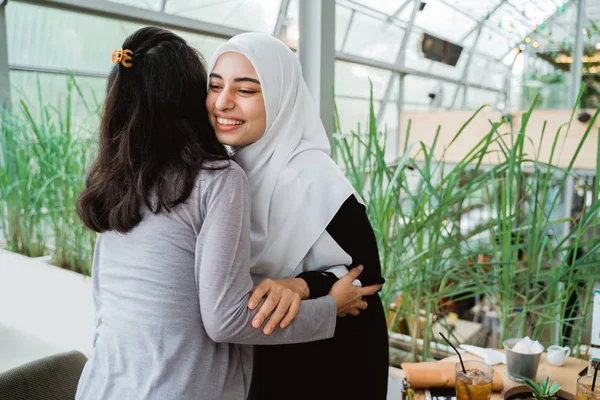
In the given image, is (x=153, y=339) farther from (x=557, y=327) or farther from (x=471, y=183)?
(x=557, y=327)

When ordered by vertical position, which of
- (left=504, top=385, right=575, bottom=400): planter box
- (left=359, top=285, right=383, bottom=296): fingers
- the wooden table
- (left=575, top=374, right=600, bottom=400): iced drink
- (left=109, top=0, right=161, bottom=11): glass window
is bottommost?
the wooden table

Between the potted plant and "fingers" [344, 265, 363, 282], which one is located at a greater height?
"fingers" [344, 265, 363, 282]

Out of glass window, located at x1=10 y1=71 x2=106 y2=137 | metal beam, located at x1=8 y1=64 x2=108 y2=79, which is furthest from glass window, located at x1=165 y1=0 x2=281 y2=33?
glass window, located at x1=10 y1=71 x2=106 y2=137

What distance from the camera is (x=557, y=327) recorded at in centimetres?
187

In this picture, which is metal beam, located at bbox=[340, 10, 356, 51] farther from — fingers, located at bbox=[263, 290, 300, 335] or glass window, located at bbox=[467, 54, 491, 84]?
fingers, located at bbox=[263, 290, 300, 335]

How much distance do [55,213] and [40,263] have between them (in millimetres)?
210

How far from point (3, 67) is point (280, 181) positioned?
121cm

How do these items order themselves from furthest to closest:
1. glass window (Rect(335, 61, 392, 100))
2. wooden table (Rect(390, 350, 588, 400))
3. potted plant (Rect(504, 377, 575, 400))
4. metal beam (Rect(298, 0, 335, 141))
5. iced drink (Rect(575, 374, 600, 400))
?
glass window (Rect(335, 61, 392, 100))
metal beam (Rect(298, 0, 335, 141))
wooden table (Rect(390, 350, 588, 400))
potted plant (Rect(504, 377, 575, 400))
iced drink (Rect(575, 374, 600, 400))

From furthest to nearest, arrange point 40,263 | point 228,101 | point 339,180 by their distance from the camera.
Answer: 1. point 40,263
2. point 339,180
3. point 228,101

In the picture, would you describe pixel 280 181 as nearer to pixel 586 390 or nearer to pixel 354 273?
pixel 354 273

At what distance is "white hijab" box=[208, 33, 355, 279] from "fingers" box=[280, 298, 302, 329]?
7.5 inches

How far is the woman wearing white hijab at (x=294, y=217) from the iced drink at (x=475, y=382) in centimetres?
19

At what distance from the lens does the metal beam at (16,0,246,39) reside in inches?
76.9

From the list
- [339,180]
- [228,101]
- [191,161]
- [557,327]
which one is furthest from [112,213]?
[557,327]
